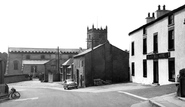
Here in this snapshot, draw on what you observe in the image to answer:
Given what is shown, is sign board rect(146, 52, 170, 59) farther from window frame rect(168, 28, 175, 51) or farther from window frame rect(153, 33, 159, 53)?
window frame rect(168, 28, 175, 51)

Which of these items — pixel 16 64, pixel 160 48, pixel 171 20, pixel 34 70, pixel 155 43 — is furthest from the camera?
pixel 16 64

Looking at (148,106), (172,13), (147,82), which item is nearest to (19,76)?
(147,82)

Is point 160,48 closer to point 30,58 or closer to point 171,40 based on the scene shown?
point 171,40

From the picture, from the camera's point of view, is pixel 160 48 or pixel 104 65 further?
pixel 104 65

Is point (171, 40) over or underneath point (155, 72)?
over

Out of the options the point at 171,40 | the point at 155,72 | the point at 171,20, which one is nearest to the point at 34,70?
the point at 155,72

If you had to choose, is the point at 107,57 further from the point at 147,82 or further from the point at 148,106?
the point at 148,106

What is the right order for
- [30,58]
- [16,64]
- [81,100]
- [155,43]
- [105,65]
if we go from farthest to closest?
[30,58]
[16,64]
[105,65]
[155,43]
[81,100]

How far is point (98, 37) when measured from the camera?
287 feet

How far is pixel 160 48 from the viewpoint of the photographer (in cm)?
2381

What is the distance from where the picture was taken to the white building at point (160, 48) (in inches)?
791

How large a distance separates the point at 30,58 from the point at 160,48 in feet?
250

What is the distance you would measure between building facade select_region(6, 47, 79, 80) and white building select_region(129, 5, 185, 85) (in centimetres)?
5539

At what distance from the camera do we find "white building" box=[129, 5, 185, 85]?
65.9ft
